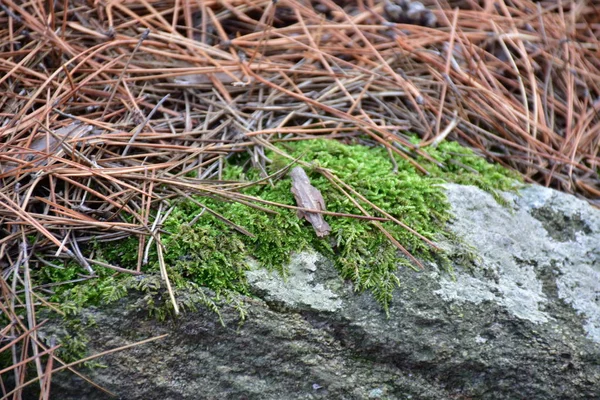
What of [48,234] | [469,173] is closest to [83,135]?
[48,234]

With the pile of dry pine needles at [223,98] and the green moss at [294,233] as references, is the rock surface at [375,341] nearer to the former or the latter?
the green moss at [294,233]

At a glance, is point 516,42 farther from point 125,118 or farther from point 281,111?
point 125,118

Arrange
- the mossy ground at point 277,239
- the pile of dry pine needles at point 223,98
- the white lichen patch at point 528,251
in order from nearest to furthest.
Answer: the mossy ground at point 277,239 → the pile of dry pine needles at point 223,98 → the white lichen patch at point 528,251

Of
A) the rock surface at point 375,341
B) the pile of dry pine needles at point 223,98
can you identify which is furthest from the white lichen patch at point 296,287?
the pile of dry pine needles at point 223,98

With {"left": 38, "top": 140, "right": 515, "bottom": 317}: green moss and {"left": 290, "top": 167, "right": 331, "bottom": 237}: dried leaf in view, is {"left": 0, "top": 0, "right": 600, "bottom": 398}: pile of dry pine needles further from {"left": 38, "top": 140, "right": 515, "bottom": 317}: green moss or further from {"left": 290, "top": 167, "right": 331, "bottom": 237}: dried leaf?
{"left": 290, "top": 167, "right": 331, "bottom": 237}: dried leaf

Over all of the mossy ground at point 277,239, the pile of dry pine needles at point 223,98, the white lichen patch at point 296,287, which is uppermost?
the pile of dry pine needles at point 223,98

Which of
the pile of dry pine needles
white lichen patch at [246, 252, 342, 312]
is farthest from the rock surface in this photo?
the pile of dry pine needles
